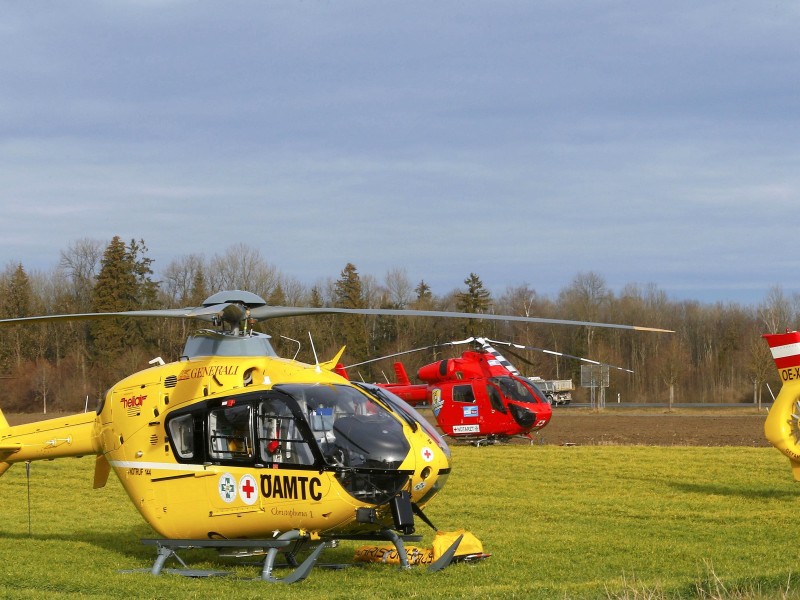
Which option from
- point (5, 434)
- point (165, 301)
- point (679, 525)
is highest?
point (165, 301)

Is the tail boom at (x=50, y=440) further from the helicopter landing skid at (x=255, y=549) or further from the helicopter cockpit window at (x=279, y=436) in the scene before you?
the helicopter cockpit window at (x=279, y=436)

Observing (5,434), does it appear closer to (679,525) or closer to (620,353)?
(679,525)

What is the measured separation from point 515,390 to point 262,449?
19.5 metres

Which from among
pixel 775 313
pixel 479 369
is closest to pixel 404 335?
pixel 775 313

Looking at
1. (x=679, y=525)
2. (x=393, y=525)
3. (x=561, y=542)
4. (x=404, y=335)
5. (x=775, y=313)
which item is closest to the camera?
(x=393, y=525)

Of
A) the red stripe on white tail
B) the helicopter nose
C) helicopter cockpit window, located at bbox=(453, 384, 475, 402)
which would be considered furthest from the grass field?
helicopter cockpit window, located at bbox=(453, 384, 475, 402)

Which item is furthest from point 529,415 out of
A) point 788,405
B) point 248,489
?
point 248,489

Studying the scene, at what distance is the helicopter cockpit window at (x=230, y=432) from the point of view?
39.5 ft

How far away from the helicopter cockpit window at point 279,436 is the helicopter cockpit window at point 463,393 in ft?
64.9

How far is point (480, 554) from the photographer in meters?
12.4

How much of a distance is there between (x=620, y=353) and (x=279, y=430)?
77407 millimetres

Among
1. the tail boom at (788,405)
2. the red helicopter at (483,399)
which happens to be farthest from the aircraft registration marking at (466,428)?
the tail boom at (788,405)

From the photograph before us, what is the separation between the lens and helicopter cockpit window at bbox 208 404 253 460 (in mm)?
12055

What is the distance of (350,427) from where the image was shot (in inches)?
458
